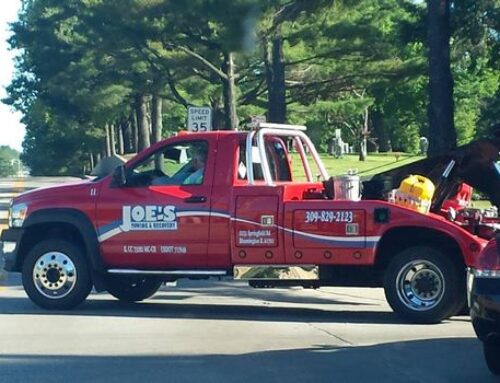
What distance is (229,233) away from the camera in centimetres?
1206

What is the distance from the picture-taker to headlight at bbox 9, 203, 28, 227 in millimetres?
12859

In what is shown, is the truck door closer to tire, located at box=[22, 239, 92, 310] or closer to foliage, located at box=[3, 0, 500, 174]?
tire, located at box=[22, 239, 92, 310]

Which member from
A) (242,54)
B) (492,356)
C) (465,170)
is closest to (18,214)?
(465,170)

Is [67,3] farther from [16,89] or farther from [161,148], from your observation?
[161,148]

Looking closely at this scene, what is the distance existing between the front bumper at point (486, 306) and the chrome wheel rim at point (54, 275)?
20.0 feet

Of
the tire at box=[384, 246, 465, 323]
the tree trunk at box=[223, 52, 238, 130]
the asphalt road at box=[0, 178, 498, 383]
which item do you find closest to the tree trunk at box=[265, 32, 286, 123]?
the tree trunk at box=[223, 52, 238, 130]

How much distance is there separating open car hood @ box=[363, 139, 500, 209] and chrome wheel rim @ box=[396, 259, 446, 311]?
1.27m

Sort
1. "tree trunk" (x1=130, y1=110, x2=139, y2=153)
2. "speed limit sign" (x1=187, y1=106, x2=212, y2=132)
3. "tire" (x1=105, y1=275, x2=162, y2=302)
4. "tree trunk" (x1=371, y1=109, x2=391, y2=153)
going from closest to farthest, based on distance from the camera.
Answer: "tire" (x1=105, y1=275, x2=162, y2=302) → "speed limit sign" (x1=187, y1=106, x2=212, y2=132) → "tree trunk" (x1=130, y1=110, x2=139, y2=153) → "tree trunk" (x1=371, y1=109, x2=391, y2=153)

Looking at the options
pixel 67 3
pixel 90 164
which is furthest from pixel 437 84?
pixel 90 164

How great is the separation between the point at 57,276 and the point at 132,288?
1.24 m

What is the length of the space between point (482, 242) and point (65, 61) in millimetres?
46953

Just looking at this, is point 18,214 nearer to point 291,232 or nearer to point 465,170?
point 291,232

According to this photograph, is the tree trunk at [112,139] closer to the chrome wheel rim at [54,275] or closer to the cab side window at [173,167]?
the chrome wheel rim at [54,275]

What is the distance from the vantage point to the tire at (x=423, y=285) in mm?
11508
